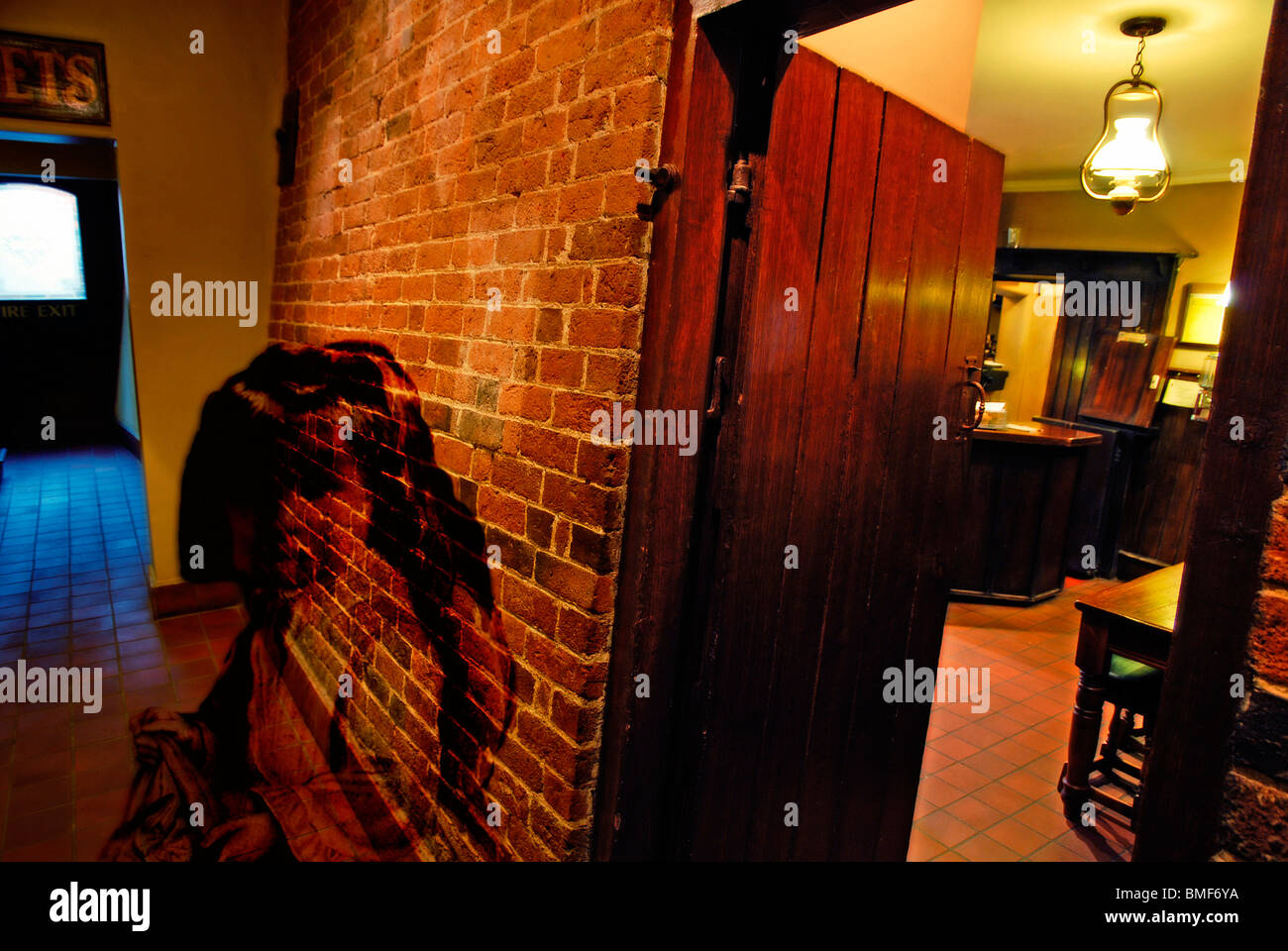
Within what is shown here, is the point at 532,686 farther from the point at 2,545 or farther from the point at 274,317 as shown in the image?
the point at 2,545

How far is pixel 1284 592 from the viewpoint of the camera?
2.69 feet

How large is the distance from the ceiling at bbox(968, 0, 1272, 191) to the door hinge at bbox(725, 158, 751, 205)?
132 inches

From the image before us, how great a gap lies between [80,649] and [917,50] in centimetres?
476

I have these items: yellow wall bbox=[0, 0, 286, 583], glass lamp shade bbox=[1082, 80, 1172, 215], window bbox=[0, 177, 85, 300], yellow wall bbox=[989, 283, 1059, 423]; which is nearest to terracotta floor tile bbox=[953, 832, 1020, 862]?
glass lamp shade bbox=[1082, 80, 1172, 215]

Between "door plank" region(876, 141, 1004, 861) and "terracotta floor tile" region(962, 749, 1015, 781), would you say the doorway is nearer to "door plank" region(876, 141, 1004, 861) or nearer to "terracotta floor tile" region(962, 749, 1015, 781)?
"door plank" region(876, 141, 1004, 861)

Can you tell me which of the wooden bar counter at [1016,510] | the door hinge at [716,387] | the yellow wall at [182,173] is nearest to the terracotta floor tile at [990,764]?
the wooden bar counter at [1016,510]

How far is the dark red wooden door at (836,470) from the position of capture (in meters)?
1.68

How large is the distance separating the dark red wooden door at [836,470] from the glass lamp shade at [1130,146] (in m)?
2.56

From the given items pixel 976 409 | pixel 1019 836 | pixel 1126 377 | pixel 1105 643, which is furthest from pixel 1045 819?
pixel 1126 377

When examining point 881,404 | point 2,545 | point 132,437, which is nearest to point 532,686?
point 881,404

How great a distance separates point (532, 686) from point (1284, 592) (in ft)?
4.99

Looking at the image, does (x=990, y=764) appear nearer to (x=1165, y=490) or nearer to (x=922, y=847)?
(x=922, y=847)

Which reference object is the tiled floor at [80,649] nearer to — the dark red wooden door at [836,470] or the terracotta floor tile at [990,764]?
the dark red wooden door at [836,470]

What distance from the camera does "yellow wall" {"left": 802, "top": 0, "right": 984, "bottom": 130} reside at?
193 cm
